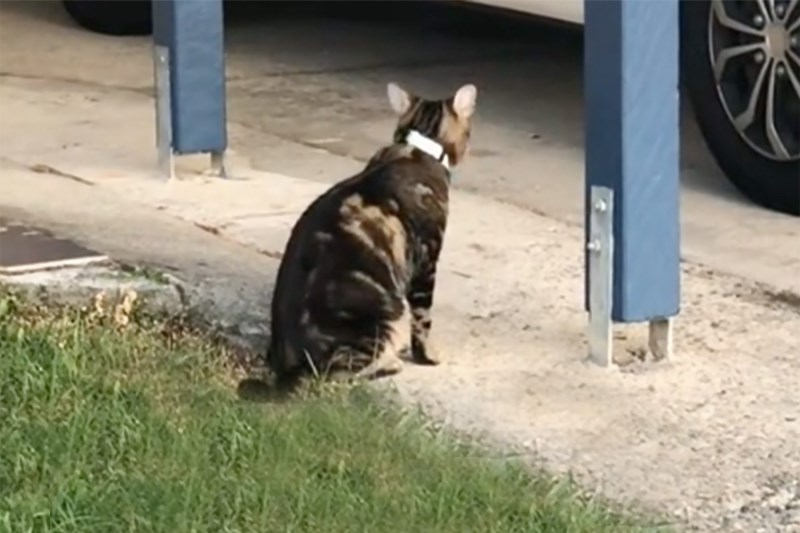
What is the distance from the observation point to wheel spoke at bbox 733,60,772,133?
6.43 meters

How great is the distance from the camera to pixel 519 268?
19.7 ft

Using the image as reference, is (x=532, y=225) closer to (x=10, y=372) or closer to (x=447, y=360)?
(x=447, y=360)

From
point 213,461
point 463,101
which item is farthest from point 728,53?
point 213,461

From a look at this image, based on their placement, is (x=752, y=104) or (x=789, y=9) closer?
(x=789, y=9)

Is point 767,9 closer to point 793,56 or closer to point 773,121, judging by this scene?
point 793,56

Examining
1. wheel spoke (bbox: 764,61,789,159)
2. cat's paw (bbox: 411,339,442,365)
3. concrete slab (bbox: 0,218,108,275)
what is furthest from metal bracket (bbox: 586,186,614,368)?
concrete slab (bbox: 0,218,108,275)

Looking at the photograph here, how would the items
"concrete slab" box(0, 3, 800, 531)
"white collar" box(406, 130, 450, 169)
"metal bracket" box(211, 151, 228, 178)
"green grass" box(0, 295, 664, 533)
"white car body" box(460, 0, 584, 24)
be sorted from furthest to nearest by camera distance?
"metal bracket" box(211, 151, 228, 178) → "white car body" box(460, 0, 584, 24) → "white collar" box(406, 130, 450, 169) → "concrete slab" box(0, 3, 800, 531) → "green grass" box(0, 295, 664, 533)

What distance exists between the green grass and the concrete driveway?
187 centimetres

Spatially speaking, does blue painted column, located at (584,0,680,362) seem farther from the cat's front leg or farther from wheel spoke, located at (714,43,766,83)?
wheel spoke, located at (714,43,766,83)

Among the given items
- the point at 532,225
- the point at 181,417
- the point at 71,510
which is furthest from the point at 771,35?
the point at 71,510

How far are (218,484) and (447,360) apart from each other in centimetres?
119

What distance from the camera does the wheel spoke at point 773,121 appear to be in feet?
20.9

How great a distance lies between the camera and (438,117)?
5.46 m

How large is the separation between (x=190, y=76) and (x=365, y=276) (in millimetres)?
2376
